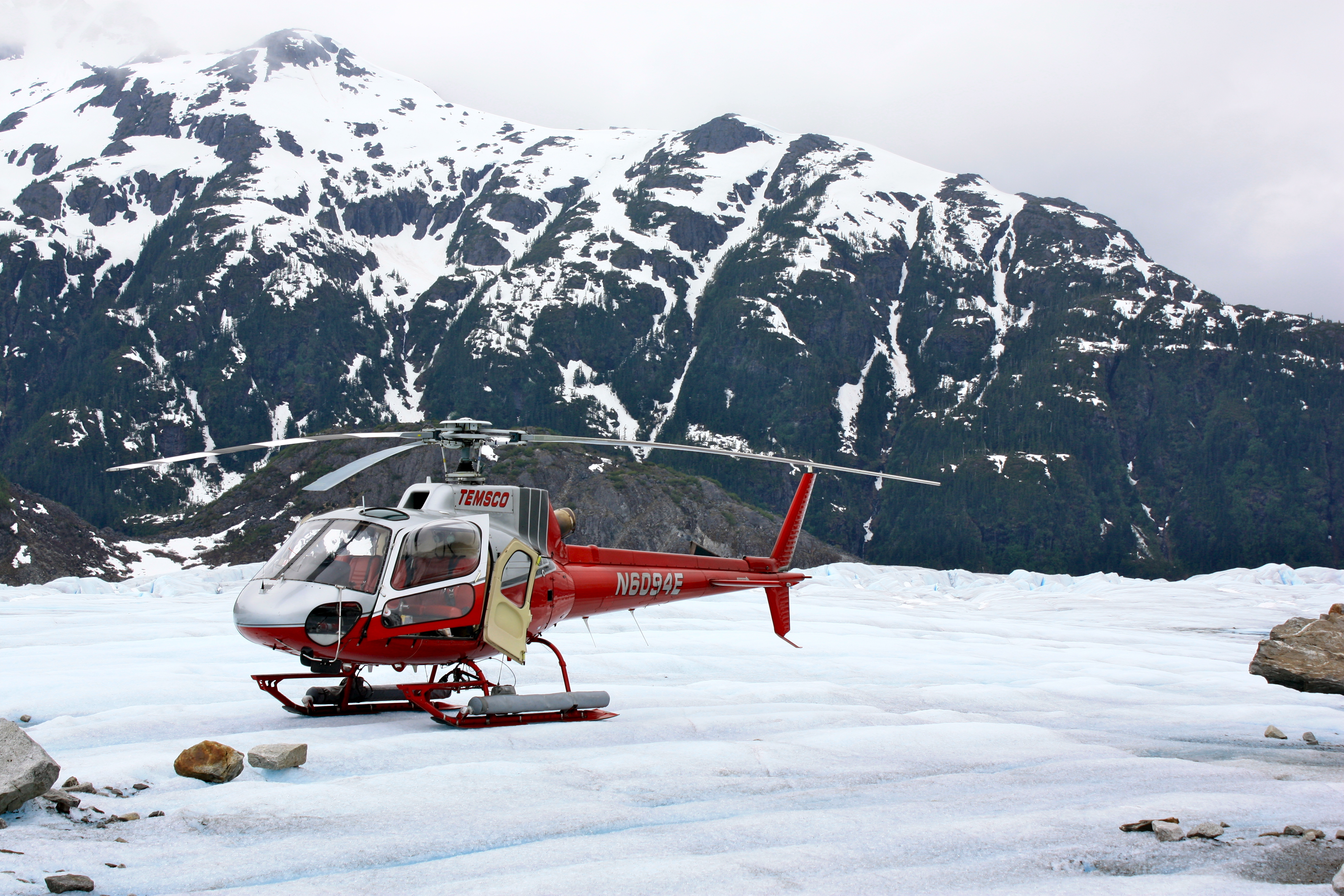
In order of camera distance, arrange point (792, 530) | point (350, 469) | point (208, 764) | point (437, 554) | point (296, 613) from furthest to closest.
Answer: point (792, 530), point (437, 554), point (296, 613), point (350, 469), point (208, 764)

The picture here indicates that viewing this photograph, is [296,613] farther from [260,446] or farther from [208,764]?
[208,764]

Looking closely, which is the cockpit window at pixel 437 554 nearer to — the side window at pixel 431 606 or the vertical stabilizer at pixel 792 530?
the side window at pixel 431 606

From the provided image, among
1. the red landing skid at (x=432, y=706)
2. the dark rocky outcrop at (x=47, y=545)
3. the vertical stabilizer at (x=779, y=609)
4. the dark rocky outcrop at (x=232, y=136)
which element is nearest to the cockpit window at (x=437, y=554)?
the red landing skid at (x=432, y=706)

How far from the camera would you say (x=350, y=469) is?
7.86 meters

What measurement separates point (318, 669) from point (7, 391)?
161 m

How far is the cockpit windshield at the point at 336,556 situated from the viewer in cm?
838

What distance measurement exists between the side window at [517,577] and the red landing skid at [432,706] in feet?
2.47

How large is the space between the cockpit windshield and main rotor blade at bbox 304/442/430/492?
67 centimetres

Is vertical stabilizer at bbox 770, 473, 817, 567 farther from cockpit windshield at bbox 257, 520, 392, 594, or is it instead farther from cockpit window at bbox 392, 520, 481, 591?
cockpit windshield at bbox 257, 520, 392, 594

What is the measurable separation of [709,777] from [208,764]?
12.1ft

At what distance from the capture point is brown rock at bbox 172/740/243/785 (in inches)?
235

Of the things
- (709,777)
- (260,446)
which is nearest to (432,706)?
(260,446)

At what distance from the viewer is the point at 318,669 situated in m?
8.56

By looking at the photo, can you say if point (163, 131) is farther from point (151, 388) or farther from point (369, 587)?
point (369, 587)
